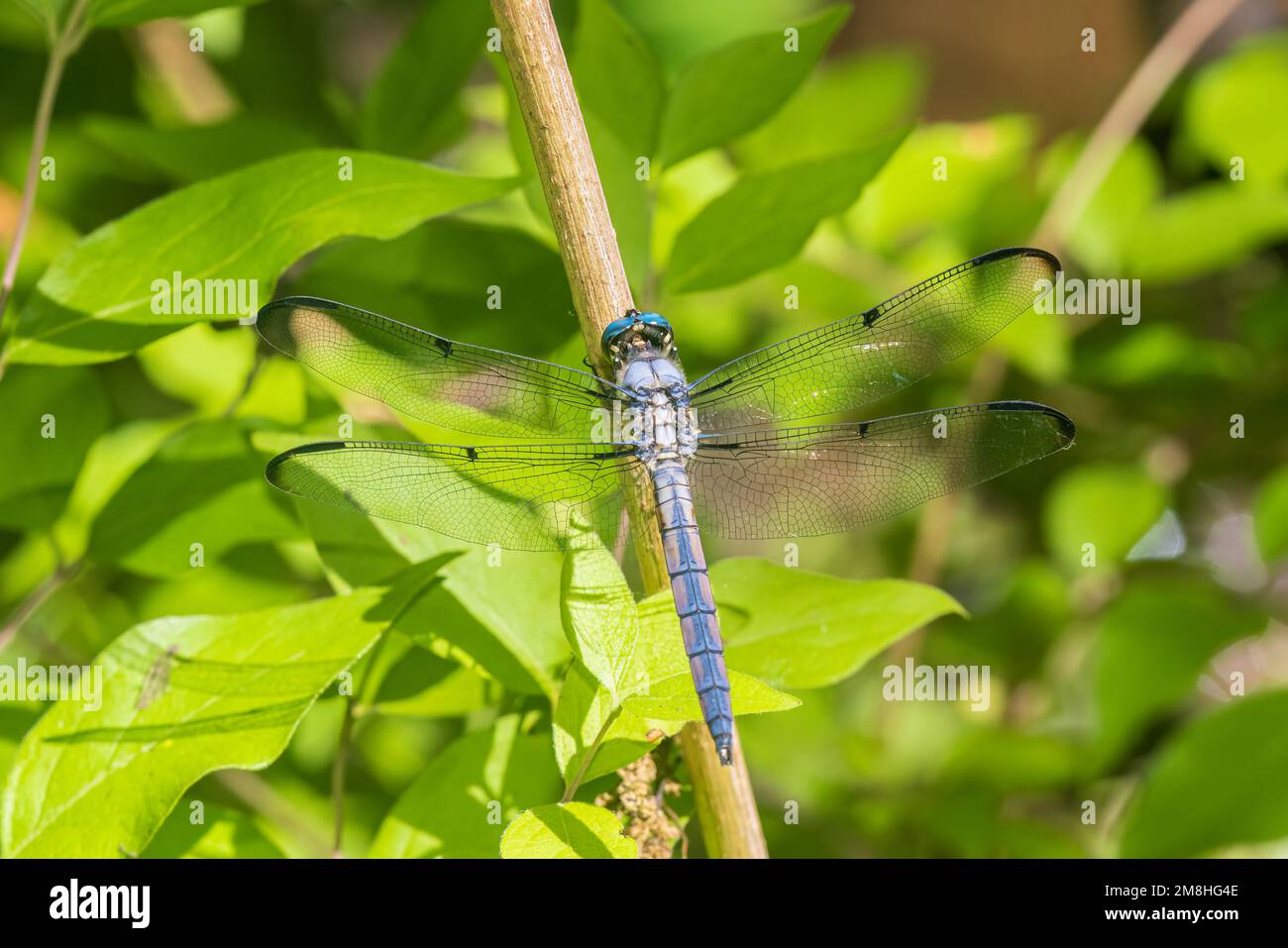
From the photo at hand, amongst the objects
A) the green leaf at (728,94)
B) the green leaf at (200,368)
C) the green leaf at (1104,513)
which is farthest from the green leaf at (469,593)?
the green leaf at (1104,513)

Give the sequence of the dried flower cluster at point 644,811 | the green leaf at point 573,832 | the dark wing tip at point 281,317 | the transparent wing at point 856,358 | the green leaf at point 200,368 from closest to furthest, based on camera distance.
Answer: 1. the green leaf at point 573,832
2. the dried flower cluster at point 644,811
3. the dark wing tip at point 281,317
4. the transparent wing at point 856,358
5. the green leaf at point 200,368

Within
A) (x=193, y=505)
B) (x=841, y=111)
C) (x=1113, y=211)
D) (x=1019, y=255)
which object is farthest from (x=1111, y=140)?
(x=193, y=505)

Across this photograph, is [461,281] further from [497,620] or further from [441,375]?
[497,620]

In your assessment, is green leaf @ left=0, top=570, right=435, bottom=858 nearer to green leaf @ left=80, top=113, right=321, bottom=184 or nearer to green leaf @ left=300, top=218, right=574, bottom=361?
green leaf @ left=300, top=218, right=574, bottom=361

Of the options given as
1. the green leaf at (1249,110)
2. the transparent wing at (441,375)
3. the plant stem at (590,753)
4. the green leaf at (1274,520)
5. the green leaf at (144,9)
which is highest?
the green leaf at (1249,110)

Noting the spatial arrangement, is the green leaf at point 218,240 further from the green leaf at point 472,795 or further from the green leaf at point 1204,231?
the green leaf at point 1204,231

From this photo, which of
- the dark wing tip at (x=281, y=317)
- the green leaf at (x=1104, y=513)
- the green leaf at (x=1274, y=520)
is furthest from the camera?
the green leaf at (x=1104, y=513)
